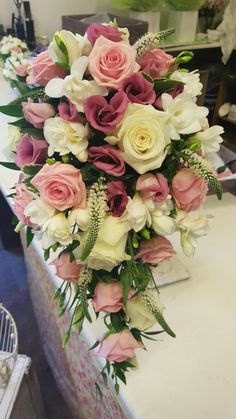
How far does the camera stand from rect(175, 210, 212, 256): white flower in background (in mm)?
542

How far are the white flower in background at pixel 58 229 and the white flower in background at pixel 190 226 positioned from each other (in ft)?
0.56

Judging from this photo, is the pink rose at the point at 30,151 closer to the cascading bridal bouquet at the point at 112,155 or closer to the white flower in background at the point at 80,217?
the cascading bridal bouquet at the point at 112,155

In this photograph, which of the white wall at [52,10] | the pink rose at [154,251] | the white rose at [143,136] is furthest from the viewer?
the white wall at [52,10]

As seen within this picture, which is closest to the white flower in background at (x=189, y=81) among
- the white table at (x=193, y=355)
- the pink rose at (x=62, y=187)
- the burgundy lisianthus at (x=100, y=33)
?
the burgundy lisianthus at (x=100, y=33)

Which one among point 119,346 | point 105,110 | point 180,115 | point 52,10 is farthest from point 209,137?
point 52,10

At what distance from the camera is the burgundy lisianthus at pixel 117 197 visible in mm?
497

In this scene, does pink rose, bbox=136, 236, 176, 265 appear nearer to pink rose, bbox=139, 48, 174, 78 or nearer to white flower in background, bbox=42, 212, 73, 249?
white flower in background, bbox=42, 212, 73, 249

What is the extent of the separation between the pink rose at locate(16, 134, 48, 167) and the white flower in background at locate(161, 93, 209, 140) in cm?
19

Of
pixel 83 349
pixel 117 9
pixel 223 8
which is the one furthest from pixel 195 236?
pixel 223 8

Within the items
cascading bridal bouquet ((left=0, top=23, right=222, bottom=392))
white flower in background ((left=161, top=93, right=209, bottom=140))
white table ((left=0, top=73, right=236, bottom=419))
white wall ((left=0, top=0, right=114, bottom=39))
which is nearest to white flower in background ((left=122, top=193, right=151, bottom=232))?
cascading bridal bouquet ((left=0, top=23, right=222, bottom=392))

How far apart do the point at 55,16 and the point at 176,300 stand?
2.11m

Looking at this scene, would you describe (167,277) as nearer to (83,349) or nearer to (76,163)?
(83,349)

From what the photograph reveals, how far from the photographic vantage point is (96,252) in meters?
0.50

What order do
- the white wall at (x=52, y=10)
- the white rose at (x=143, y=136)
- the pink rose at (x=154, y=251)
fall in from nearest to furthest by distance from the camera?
1. the white rose at (x=143, y=136)
2. the pink rose at (x=154, y=251)
3. the white wall at (x=52, y=10)
